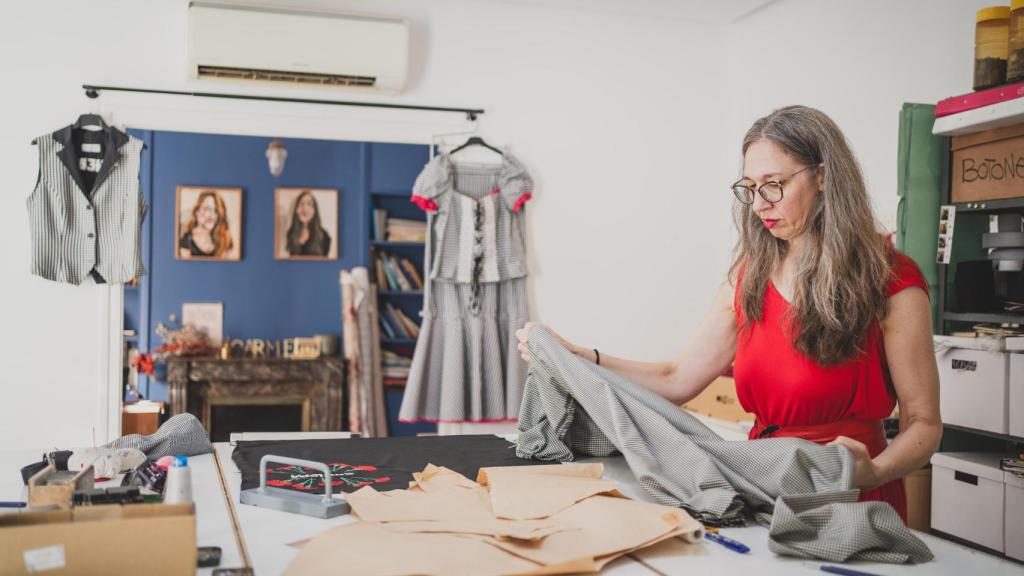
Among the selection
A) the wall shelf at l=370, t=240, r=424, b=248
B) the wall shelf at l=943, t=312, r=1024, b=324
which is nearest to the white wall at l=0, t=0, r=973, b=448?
the wall shelf at l=943, t=312, r=1024, b=324

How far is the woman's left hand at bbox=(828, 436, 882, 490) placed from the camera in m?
1.58

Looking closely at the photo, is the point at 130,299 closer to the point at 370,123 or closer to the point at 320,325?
the point at 320,325

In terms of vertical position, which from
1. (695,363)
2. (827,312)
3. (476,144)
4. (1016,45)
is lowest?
(695,363)

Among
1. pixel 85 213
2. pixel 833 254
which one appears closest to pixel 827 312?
pixel 833 254

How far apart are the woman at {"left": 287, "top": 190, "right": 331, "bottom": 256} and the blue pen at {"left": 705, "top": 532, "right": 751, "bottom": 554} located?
18.2ft

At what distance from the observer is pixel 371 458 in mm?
1979

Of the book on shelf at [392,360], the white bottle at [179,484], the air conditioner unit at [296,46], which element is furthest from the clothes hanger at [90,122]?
the white bottle at [179,484]

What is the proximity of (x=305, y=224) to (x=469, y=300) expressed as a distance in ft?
8.30

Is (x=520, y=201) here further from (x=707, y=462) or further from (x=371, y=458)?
(x=707, y=462)

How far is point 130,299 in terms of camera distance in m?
6.55

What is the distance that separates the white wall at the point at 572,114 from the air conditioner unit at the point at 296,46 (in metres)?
0.14

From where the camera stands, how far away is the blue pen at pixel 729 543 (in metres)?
1.40

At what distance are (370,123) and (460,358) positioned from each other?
127 cm

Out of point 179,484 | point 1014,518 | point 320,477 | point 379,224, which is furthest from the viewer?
point 379,224
